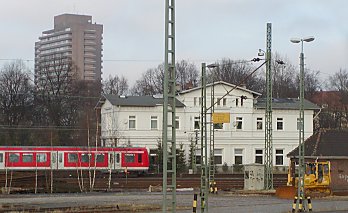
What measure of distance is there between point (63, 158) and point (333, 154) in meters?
25.9

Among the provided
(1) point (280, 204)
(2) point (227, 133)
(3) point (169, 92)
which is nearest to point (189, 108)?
(2) point (227, 133)

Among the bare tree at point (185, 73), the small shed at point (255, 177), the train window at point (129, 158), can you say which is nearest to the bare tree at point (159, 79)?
the bare tree at point (185, 73)

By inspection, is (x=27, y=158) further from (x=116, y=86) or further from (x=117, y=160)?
(x=116, y=86)

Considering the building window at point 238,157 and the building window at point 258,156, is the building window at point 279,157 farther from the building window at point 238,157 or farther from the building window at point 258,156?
the building window at point 238,157

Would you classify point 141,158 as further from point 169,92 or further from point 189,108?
point 169,92

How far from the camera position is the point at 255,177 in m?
50.0

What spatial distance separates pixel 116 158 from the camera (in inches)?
2618

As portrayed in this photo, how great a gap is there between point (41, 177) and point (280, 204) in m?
26.2

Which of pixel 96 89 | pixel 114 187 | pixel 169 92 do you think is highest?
pixel 96 89

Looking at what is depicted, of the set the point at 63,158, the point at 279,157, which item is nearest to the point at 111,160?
the point at 63,158

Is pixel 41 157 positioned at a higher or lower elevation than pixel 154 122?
lower

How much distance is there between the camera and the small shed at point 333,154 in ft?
167

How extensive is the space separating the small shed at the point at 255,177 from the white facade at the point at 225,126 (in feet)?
93.9

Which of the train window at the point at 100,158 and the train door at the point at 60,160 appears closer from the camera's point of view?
the train door at the point at 60,160
